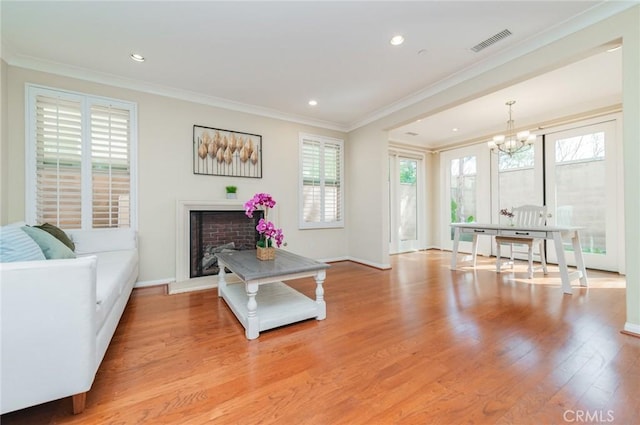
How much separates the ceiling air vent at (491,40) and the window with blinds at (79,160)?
4.15 meters

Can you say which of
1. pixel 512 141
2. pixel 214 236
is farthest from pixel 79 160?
pixel 512 141

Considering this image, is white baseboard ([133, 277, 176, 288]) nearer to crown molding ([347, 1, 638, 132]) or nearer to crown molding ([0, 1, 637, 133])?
crown molding ([0, 1, 637, 133])

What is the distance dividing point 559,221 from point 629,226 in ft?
10.3

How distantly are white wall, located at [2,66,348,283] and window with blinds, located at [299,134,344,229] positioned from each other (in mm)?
325

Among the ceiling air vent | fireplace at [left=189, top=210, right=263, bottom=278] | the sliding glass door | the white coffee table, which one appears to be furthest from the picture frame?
the sliding glass door

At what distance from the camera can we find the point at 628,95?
6.75 ft

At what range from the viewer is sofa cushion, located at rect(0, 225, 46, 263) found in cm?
134

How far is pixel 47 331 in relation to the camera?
47.1 inches

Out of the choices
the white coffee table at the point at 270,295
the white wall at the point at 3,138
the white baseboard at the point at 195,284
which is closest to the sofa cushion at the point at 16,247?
the white coffee table at the point at 270,295

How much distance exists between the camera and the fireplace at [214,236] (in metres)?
3.77

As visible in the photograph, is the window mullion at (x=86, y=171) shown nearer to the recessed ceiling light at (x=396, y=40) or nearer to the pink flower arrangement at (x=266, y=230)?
the pink flower arrangement at (x=266, y=230)

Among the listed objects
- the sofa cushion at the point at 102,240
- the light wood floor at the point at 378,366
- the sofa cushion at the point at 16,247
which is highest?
the sofa cushion at the point at 16,247

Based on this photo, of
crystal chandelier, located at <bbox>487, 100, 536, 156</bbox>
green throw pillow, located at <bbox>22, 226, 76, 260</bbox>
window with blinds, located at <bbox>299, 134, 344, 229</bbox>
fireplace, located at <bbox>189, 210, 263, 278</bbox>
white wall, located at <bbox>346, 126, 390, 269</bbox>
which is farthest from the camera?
window with blinds, located at <bbox>299, 134, 344, 229</bbox>

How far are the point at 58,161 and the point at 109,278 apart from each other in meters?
2.10
